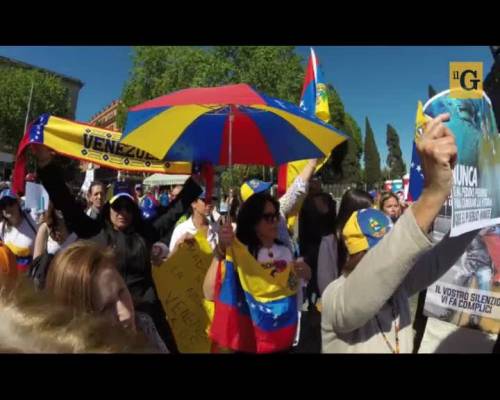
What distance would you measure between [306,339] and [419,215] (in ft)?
12.2

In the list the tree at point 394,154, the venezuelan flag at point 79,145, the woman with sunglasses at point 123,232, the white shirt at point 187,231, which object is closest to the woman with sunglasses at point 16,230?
the venezuelan flag at point 79,145

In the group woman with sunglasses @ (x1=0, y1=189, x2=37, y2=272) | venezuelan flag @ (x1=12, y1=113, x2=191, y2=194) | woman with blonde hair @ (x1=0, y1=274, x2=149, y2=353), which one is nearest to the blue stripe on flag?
venezuelan flag @ (x1=12, y1=113, x2=191, y2=194)

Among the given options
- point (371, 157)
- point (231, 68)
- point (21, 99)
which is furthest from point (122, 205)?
point (371, 157)

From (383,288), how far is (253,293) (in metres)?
1.50

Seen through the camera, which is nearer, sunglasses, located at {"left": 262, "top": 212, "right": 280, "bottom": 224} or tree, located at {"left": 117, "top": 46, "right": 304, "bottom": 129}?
sunglasses, located at {"left": 262, "top": 212, "right": 280, "bottom": 224}

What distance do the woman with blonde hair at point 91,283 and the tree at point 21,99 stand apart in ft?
128

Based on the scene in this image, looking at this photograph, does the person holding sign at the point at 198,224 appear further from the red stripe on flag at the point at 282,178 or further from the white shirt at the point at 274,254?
the white shirt at the point at 274,254

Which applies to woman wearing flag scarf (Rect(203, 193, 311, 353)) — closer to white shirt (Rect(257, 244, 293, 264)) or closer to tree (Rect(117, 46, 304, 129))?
white shirt (Rect(257, 244, 293, 264))

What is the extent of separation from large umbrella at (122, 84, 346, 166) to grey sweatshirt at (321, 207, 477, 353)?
1.28 meters

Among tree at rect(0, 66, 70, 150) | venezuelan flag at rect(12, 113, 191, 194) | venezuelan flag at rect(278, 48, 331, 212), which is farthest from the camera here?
tree at rect(0, 66, 70, 150)

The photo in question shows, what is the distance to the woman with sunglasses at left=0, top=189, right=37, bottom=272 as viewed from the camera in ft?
14.5

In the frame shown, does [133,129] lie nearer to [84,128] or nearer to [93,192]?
[84,128]

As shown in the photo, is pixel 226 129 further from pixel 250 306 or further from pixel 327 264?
pixel 250 306

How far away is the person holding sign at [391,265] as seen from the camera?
3.67 feet
